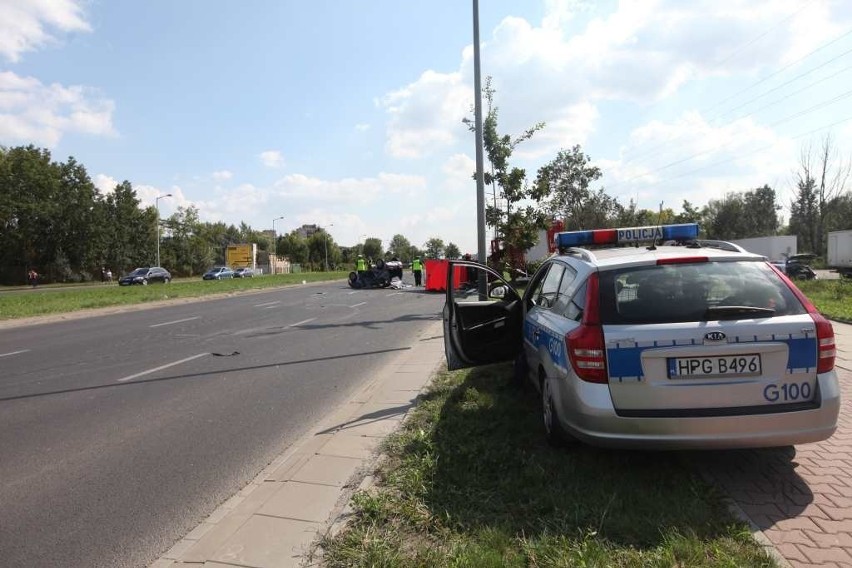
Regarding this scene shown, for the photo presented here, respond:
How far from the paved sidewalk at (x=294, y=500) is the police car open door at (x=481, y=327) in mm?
892

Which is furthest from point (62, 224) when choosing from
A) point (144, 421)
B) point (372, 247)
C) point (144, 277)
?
point (372, 247)

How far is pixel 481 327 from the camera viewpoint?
6.12 metres

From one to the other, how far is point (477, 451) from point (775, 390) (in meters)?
2.09

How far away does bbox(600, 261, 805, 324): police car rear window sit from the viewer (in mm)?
3574

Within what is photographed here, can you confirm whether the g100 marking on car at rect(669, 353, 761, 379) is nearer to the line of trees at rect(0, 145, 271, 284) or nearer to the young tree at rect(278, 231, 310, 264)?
the line of trees at rect(0, 145, 271, 284)

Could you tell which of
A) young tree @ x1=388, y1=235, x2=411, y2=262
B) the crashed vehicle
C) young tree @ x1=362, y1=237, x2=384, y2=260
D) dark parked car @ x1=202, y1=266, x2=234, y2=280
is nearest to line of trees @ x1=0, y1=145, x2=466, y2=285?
dark parked car @ x1=202, y1=266, x2=234, y2=280

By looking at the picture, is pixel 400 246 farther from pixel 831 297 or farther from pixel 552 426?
pixel 552 426

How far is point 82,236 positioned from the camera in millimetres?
61625

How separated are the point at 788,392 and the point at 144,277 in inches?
1961

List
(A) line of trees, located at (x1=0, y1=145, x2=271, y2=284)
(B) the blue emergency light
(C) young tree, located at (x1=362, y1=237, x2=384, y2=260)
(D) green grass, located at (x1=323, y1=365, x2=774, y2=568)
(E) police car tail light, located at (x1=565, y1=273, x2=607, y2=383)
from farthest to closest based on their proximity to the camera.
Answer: (C) young tree, located at (x1=362, y1=237, x2=384, y2=260)
(A) line of trees, located at (x1=0, y1=145, x2=271, y2=284)
(B) the blue emergency light
(E) police car tail light, located at (x1=565, y1=273, x2=607, y2=383)
(D) green grass, located at (x1=323, y1=365, x2=774, y2=568)

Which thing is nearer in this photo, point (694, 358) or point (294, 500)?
point (694, 358)

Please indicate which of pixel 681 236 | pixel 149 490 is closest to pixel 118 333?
pixel 149 490

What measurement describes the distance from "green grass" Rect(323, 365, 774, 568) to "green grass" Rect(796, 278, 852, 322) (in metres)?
9.72

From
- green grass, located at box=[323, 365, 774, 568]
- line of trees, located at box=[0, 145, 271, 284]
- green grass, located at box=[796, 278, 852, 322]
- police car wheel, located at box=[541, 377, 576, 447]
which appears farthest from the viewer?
line of trees, located at box=[0, 145, 271, 284]
